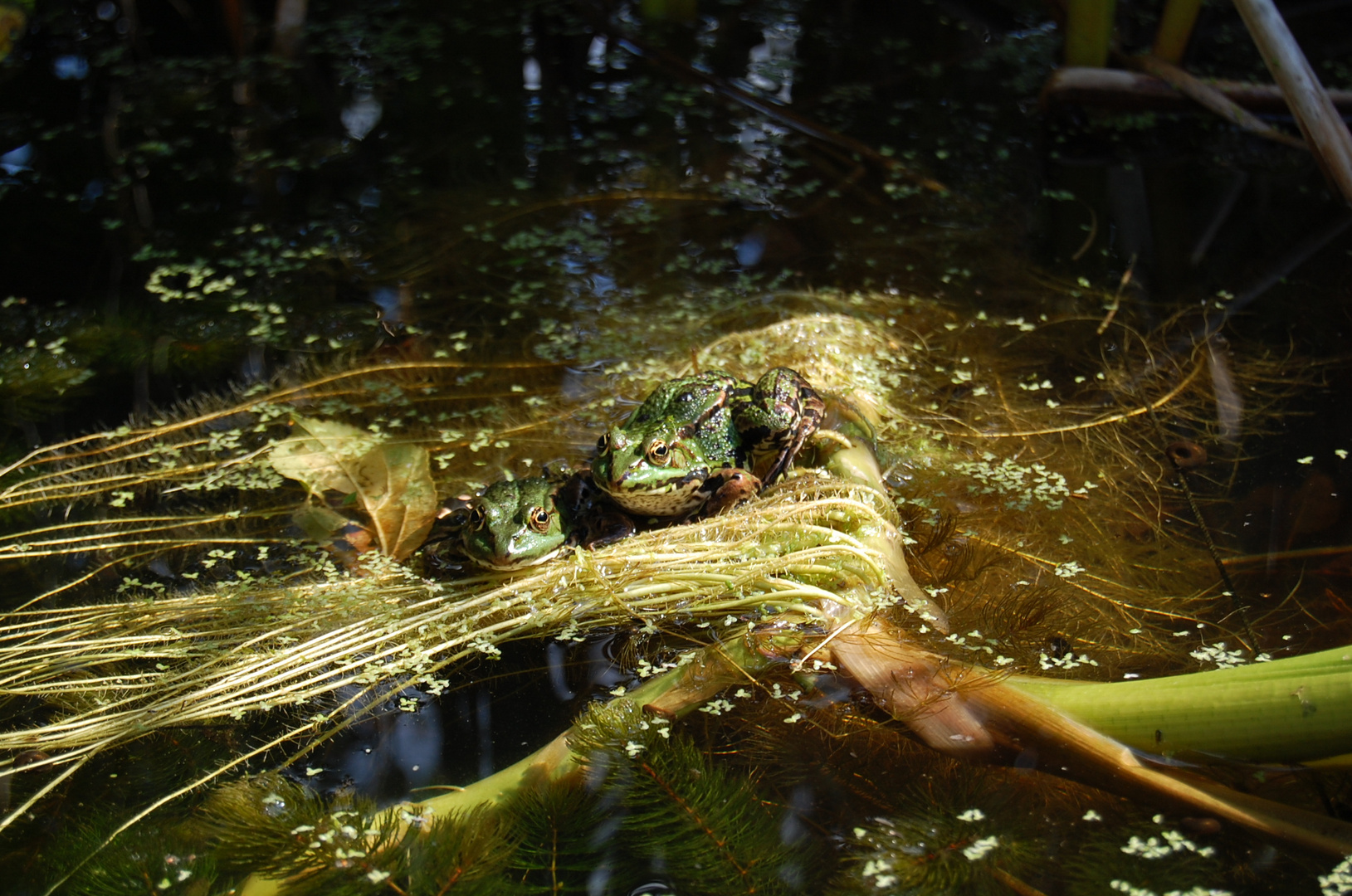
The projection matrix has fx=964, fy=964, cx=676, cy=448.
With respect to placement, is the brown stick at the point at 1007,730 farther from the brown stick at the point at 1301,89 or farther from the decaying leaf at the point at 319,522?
the brown stick at the point at 1301,89

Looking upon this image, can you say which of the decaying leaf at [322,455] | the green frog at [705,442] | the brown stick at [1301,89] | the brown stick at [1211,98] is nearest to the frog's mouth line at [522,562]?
the green frog at [705,442]

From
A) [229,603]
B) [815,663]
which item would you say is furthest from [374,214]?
[815,663]

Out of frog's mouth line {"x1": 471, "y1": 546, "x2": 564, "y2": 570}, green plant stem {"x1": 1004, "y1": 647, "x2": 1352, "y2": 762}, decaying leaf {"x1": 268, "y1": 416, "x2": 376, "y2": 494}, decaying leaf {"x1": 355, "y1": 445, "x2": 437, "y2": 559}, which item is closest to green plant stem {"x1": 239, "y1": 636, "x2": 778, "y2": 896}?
frog's mouth line {"x1": 471, "y1": 546, "x2": 564, "y2": 570}

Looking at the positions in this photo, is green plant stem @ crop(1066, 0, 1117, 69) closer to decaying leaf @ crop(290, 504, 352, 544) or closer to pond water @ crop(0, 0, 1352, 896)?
pond water @ crop(0, 0, 1352, 896)

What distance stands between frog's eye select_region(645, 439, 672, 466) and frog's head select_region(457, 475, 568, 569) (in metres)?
0.30

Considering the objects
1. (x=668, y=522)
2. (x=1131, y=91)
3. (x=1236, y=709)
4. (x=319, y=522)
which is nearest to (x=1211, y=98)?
(x=1131, y=91)

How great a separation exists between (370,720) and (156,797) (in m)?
0.45

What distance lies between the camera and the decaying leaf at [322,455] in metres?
2.97

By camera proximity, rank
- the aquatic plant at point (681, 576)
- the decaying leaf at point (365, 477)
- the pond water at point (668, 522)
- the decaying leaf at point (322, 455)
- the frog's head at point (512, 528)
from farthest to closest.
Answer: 1. the decaying leaf at point (322, 455)
2. the decaying leaf at point (365, 477)
3. the frog's head at point (512, 528)
4. the aquatic plant at point (681, 576)
5. the pond water at point (668, 522)

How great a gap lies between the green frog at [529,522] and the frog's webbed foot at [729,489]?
240mm

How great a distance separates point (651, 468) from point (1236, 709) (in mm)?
1433

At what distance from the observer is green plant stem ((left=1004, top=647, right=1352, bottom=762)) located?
175 cm

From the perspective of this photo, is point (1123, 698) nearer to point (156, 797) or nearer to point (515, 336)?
point (156, 797)

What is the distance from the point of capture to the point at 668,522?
9.22 ft
